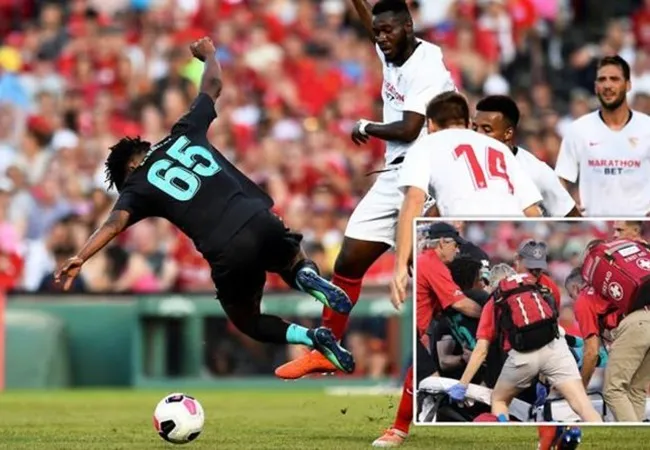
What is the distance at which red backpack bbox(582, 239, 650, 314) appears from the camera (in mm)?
8945

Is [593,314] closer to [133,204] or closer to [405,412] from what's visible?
[405,412]

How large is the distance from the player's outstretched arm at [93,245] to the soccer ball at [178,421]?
0.93m

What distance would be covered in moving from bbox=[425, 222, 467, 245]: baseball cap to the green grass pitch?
163 cm

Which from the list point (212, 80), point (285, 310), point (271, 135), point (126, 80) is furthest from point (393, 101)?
point (126, 80)

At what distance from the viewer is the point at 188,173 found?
1080cm

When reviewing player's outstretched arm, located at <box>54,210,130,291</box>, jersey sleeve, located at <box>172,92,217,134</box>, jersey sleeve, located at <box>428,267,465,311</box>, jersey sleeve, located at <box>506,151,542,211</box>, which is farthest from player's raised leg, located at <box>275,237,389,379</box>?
jersey sleeve, located at <box>428,267,465,311</box>

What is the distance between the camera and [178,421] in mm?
10406

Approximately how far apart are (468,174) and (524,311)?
0.90 m

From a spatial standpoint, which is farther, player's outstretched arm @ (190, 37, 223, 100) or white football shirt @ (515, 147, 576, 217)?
player's outstretched arm @ (190, 37, 223, 100)

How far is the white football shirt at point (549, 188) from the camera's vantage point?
10.6 meters

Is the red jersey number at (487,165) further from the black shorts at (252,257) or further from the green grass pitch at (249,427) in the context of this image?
the black shorts at (252,257)

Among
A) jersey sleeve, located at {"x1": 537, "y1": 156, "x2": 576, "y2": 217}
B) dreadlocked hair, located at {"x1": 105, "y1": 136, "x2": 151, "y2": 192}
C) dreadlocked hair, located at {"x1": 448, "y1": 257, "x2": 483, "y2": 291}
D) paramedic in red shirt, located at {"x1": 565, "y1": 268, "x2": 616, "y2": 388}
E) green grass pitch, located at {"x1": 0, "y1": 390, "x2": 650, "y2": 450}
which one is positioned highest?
dreadlocked hair, located at {"x1": 105, "y1": 136, "x2": 151, "y2": 192}

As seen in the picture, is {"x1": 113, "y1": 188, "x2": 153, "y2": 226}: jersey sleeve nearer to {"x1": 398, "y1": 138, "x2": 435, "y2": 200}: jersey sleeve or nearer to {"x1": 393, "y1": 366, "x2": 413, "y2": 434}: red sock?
{"x1": 393, "y1": 366, "x2": 413, "y2": 434}: red sock

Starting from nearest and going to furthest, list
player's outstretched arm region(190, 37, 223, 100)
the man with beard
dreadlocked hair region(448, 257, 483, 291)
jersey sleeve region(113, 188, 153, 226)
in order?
1. dreadlocked hair region(448, 257, 483, 291)
2. jersey sleeve region(113, 188, 153, 226)
3. player's outstretched arm region(190, 37, 223, 100)
4. the man with beard
